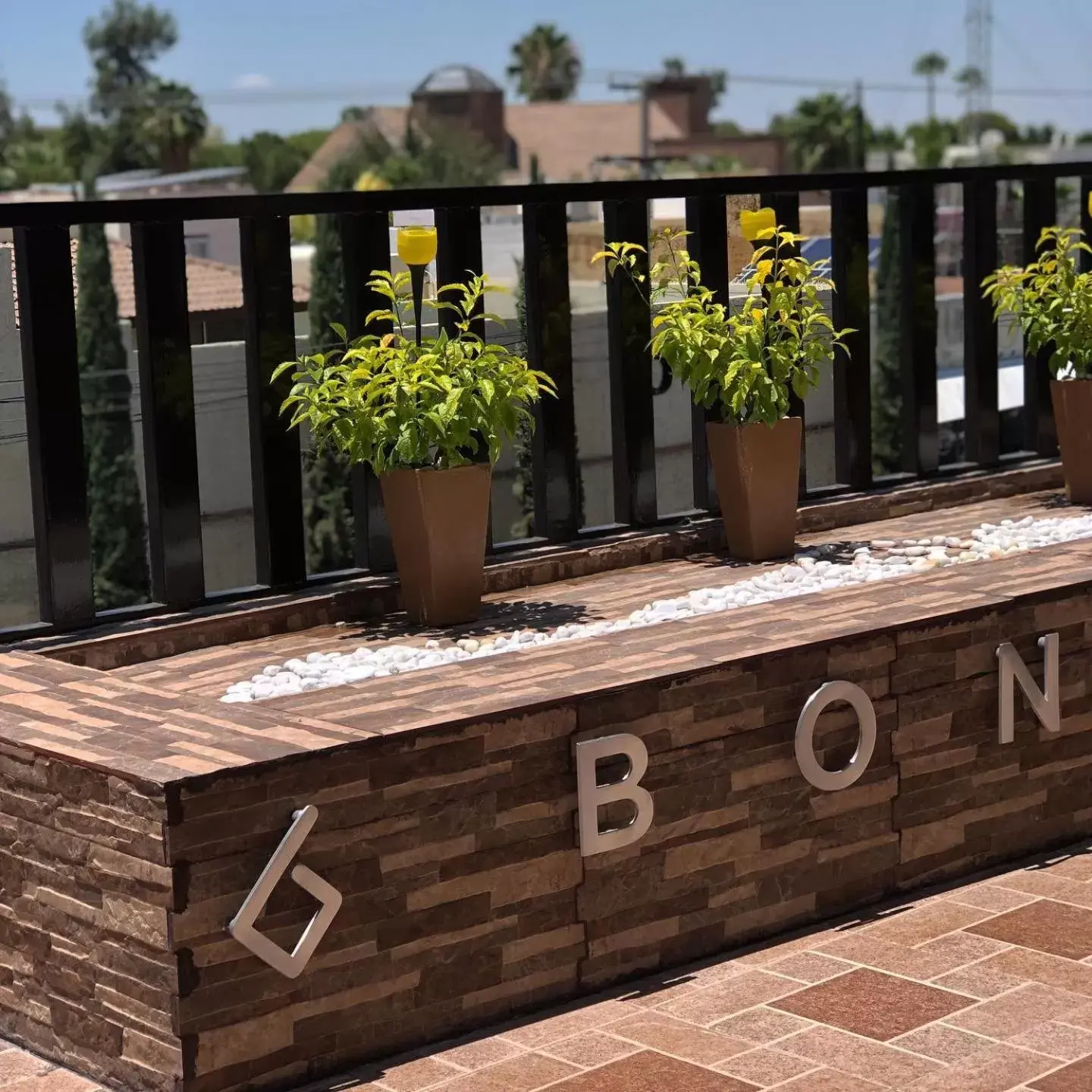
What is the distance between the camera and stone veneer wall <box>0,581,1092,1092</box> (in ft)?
9.55

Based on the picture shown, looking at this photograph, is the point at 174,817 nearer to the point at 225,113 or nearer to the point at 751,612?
the point at 751,612

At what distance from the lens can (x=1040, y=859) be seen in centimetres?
410

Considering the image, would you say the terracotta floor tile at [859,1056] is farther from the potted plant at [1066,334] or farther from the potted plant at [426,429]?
the potted plant at [1066,334]

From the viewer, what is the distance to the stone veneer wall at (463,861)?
9.55ft

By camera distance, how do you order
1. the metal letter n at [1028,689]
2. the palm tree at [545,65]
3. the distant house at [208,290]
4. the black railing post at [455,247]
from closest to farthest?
1. the metal letter n at [1028,689]
2. the black railing post at [455,247]
3. the distant house at [208,290]
4. the palm tree at [545,65]

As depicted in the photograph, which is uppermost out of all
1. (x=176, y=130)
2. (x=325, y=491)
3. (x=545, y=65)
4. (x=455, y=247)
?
(x=545, y=65)

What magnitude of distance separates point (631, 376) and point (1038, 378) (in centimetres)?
196

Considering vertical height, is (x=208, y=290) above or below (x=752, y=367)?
above

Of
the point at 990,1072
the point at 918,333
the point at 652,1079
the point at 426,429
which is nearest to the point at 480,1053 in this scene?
the point at 652,1079

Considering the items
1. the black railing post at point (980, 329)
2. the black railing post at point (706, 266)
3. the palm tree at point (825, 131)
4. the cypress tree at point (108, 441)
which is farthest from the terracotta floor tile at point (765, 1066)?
the palm tree at point (825, 131)

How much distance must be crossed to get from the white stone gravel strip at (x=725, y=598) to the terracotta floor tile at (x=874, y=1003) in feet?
3.07

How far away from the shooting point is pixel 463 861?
10.4 ft

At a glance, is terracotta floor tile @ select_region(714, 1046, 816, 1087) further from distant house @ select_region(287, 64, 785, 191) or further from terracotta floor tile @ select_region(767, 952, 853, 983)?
distant house @ select_region(287, 64, 785, 191)

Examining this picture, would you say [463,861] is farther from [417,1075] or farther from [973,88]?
[973,88]
